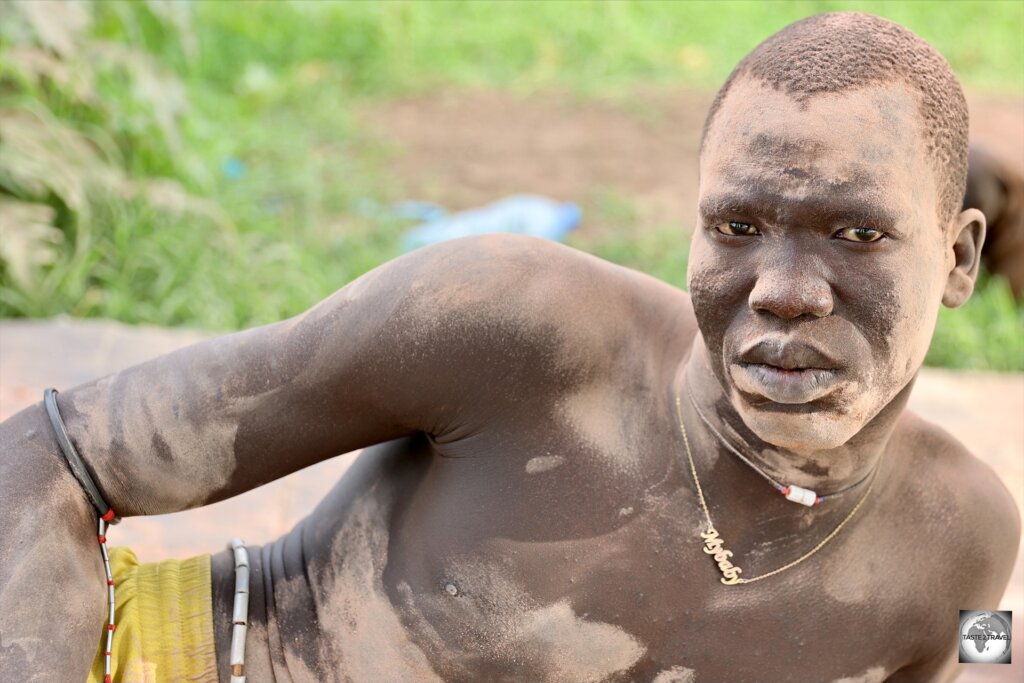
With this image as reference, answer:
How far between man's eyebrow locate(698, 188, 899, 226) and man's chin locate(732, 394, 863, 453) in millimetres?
239

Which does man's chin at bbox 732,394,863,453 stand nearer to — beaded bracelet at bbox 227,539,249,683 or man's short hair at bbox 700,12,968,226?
man's short hair at bbox 700,12,968,226

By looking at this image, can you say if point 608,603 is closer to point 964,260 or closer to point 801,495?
point 801,495

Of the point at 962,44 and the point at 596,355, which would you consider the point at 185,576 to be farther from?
the point at 962,44

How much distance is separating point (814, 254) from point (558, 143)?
4942mm

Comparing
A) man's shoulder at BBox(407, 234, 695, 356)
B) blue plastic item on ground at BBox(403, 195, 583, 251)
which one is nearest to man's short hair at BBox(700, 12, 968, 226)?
man's shoulder at BBox(407, 234, 695, 356)

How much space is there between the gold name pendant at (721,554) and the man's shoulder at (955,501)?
0.98ft

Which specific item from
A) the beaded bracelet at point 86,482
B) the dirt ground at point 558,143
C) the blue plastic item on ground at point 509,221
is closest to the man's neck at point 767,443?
the beaded bracelet at point 86,482

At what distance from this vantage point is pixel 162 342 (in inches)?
146

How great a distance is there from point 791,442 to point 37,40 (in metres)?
3.67

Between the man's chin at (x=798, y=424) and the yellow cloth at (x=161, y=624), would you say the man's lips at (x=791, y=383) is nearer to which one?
the man's chin at (x=798, y=424)

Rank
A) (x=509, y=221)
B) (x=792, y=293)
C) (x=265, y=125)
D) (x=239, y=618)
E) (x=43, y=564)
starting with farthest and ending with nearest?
(x=265, y=125) → (x=509, y=221) → (x=239, y=618) → (x=43, y=564) → (x=792, y=293)

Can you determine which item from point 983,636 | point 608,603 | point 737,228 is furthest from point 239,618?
point 983,636

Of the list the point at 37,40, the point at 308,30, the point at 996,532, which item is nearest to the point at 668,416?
the point at 996,532

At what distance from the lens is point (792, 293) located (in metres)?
1.56
